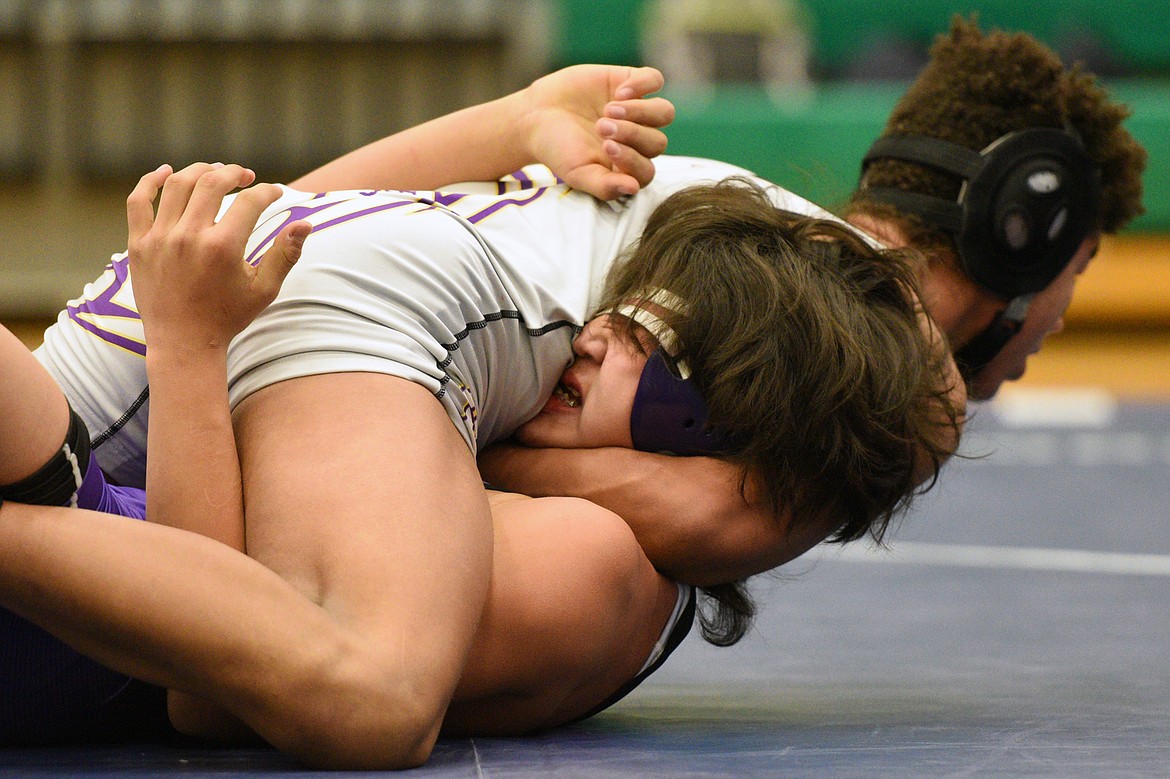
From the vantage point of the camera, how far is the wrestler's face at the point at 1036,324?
2168 millimetres

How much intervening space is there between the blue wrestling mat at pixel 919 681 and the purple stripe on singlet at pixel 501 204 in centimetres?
54

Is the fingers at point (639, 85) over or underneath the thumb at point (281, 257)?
over

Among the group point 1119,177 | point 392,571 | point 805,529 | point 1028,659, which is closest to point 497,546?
point 392,571

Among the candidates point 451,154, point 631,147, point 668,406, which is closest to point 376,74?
point 451,154

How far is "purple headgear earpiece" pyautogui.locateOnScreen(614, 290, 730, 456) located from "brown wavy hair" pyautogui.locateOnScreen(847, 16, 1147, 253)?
2.12 feet

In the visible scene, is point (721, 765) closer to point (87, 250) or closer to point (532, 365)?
point (532, 365)

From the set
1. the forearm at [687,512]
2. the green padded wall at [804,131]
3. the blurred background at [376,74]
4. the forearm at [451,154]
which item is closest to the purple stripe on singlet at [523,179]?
the forearm at [451,154]

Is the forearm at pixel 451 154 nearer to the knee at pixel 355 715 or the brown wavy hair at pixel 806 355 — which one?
the brown wavy hair at pixel 806 355

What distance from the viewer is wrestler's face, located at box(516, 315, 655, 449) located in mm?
1518

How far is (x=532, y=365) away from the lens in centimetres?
155

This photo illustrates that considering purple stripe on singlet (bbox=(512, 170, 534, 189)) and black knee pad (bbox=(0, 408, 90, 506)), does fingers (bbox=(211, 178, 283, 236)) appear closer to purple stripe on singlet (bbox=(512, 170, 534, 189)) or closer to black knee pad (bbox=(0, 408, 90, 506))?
black knee pad (bbox=(0, 408, 90, 506))

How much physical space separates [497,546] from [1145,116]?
17.8ft

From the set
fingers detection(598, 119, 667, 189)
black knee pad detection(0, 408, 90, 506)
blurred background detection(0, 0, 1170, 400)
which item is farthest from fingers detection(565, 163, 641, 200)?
blurred background detection(0, 0, 1170, 400)

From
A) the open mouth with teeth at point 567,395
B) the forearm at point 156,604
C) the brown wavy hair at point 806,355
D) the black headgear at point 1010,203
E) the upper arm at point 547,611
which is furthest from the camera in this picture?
the black headgear at point 1010,203
